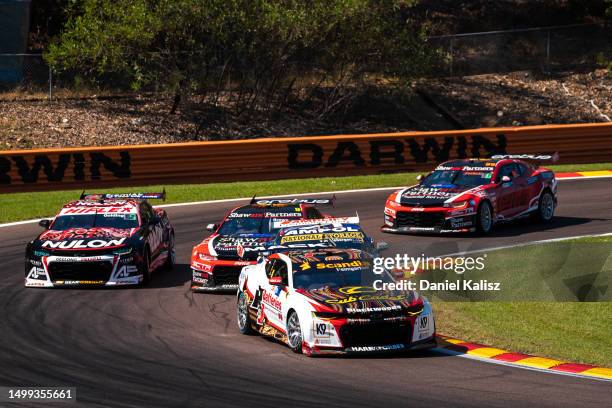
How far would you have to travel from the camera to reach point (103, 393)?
12023 mm

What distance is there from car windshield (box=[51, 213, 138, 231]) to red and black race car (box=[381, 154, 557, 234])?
20.6ft

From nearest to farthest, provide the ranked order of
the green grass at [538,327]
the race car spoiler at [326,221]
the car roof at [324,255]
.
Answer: the green grass at [538,327], the car roof at [324,255], the race car spoiler at [326,221]

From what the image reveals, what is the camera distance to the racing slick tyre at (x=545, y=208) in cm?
2538

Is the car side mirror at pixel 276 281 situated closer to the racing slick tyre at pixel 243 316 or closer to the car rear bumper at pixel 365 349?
the racing slick tyre at pixel 243 316

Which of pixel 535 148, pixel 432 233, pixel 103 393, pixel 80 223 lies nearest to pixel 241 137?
pixel 535 148

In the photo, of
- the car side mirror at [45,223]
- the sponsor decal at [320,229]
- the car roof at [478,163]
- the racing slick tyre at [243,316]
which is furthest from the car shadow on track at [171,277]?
the car roof at [478,163]

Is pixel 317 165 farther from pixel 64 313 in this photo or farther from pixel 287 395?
pixel 287 395

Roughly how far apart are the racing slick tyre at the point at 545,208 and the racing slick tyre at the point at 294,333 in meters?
12.4

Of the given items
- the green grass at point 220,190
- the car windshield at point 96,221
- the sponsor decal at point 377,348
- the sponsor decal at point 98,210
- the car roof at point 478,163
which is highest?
the car roof at point 478,163

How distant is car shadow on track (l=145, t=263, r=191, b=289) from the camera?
2008 cm

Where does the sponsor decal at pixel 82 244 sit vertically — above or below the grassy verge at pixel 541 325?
below

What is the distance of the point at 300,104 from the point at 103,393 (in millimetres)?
33550
